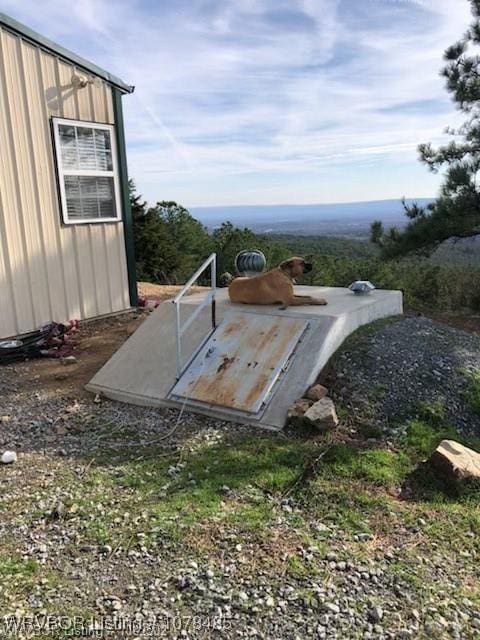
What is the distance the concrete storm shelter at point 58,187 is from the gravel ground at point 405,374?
3422mm

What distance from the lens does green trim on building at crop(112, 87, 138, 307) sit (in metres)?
6.38

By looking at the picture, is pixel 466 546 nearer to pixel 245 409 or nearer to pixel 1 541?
pixel 245 409

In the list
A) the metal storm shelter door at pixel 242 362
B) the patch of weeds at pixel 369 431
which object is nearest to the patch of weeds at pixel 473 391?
the patch of weeds at pixel 369 431

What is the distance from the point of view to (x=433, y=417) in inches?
138

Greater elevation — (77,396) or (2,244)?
(2,244)

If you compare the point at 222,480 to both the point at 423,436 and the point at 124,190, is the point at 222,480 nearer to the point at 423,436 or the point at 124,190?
the point at 423,436

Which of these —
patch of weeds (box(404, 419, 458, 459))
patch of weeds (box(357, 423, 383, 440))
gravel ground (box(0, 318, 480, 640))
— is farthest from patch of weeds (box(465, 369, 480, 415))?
Result: gravel ground (box(0, 318, 480, 640))

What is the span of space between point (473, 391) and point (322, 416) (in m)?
1.26

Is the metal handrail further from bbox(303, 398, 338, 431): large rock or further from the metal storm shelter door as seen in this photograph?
bbox(303, 398, 338, 431): large rock

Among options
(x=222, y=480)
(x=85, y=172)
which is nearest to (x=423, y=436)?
(x=222, y=480)

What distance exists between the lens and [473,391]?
12.5 feet

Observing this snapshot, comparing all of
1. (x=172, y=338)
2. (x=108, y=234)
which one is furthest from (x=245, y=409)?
(x=108, y=234)

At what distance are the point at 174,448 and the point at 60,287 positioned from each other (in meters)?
3.28

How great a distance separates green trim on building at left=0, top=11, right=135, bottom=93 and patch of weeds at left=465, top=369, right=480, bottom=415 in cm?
511
